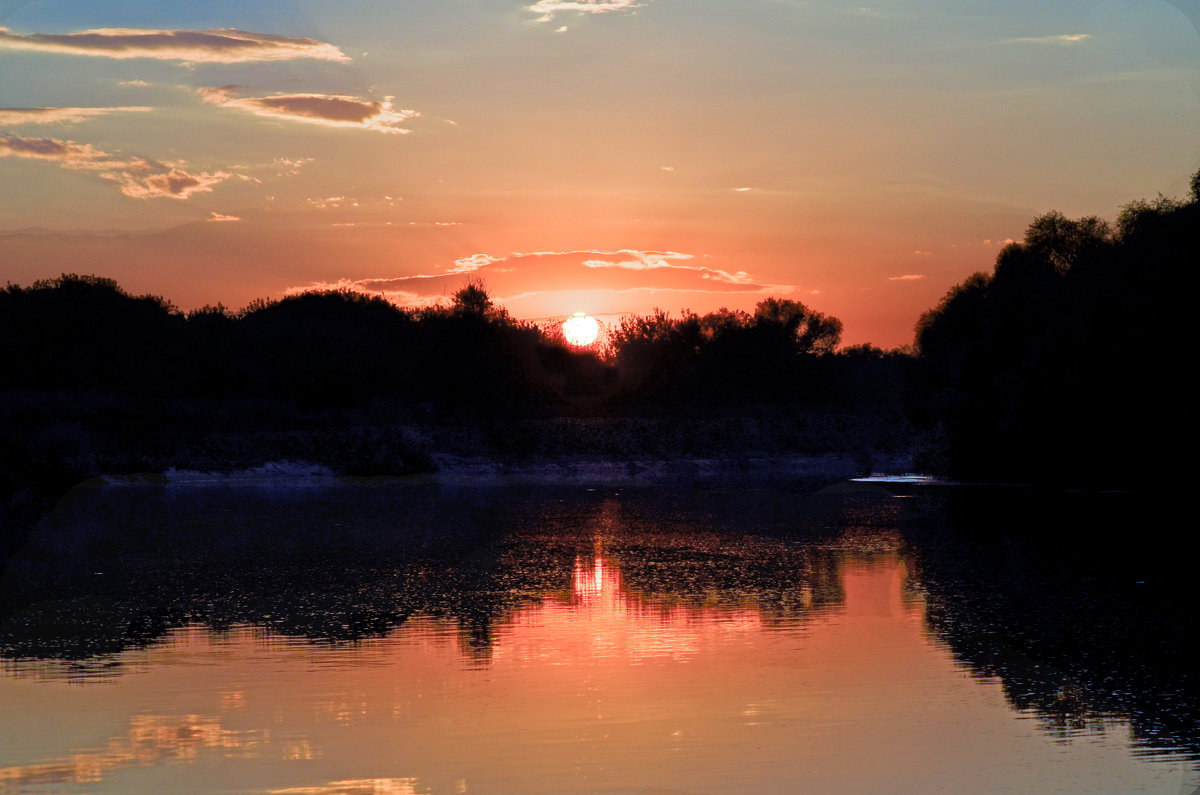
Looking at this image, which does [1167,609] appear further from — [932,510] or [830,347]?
[830,347]

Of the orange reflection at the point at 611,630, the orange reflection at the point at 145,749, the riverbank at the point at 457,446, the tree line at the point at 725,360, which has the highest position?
the tree line at the point at 725,360

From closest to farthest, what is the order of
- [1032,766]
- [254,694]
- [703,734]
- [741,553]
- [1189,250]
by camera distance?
[1032,766] < [703,734] < [254,694] < [741,553] < [1189,250]

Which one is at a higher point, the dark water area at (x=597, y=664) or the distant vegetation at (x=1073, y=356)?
the distant vegetation at (x=1073, y=356)

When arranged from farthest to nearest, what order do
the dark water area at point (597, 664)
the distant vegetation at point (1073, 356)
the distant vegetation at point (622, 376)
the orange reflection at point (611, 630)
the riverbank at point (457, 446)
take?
the riverbank at point (457, 446) → the distant vegetation at point (622, 376) → the distant vegetation at point (1073, 356) → the orange reflection at point (611, 630) → the dark water area at point (597, 664)

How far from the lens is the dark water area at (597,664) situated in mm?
9195

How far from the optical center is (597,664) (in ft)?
42.7

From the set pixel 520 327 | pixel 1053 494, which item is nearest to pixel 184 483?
pixel 1053 494

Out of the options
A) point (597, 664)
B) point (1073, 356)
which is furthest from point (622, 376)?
point (597, 664)

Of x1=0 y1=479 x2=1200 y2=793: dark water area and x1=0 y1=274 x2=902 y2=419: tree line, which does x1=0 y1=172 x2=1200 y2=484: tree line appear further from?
x1=0 y1=479 x2=1200 y2=793: dark water area

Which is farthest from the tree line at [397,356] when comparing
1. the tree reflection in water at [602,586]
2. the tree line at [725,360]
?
the tree reflection in water at [602,586]

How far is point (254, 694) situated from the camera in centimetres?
1155

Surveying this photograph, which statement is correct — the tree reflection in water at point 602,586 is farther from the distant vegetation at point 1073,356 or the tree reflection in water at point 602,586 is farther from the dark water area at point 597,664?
the distant vegetation at point 1073,356

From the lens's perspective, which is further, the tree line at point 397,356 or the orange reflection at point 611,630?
the tree line at point 397,356

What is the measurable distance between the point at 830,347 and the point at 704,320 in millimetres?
10859
